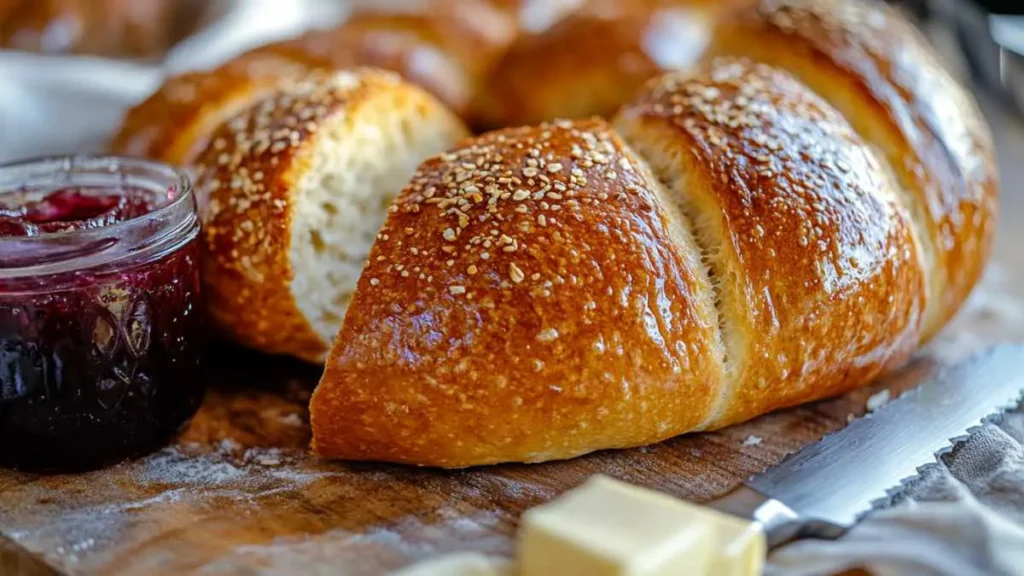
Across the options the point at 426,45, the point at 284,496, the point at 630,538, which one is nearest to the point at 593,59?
the point at 426,45

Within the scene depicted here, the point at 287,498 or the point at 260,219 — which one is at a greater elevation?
the point at 260,219

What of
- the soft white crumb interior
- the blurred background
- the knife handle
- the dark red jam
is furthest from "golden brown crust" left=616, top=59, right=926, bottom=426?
the dark red jam

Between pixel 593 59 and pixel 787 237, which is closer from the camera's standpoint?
pixel 787 237

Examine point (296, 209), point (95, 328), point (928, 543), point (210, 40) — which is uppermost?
point (210, 40)

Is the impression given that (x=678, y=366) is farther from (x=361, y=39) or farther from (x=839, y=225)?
(x=361, y=39)

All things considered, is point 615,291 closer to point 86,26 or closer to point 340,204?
point 340,204

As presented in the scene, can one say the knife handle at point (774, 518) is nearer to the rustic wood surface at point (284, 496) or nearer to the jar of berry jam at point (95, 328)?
the rustic wood surface at point (284, 496)

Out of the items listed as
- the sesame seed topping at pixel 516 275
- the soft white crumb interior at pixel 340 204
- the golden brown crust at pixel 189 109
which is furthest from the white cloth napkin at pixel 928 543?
the golden brown crust at pixel 189 109
